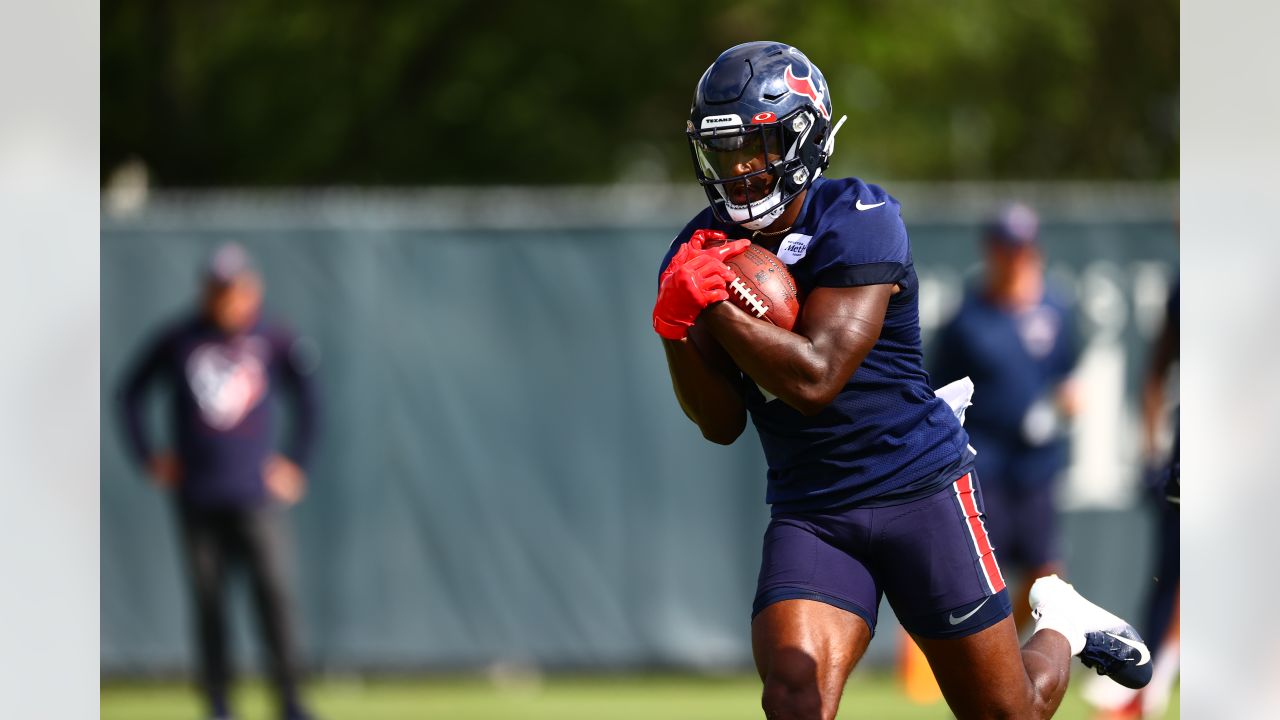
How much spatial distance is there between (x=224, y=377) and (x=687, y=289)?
5.35 meters

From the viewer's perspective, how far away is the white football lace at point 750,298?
439 centimetres

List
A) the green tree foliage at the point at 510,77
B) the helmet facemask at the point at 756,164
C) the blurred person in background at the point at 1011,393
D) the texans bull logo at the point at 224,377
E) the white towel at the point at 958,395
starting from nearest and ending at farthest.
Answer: the helmet facemask at the point at 756,164 < the white towel at the point at 958,395 < the blurred person in background at the point at 1011,393 < the texans bull logo at the point at 224,377 < the green tree foliage at the point at 510,77

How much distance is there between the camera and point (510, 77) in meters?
17.0

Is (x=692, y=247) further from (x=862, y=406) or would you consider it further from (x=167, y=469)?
(x=167, y=469)

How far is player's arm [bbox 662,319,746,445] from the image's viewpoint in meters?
4.57

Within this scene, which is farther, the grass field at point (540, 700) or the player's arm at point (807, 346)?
the grass field at point (540, 700)

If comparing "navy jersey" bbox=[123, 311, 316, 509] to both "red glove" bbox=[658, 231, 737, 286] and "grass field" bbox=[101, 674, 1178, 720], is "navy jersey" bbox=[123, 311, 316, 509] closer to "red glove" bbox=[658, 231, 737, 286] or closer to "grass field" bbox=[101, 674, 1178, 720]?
"grass field" bbox=[101, 674, 1178, 720]

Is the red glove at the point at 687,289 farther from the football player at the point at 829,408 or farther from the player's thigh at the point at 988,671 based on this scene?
the player's thigh at the point at 988,671

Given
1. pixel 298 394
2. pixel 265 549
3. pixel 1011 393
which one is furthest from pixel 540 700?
pixel 1011 393

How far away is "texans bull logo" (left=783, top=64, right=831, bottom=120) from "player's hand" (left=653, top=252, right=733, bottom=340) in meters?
0.55

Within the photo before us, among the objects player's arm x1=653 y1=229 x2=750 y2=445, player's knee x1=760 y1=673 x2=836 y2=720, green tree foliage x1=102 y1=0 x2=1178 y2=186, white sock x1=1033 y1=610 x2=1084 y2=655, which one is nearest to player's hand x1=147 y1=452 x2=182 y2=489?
player's arm x1=653 y1=229 x2=750 y2=445

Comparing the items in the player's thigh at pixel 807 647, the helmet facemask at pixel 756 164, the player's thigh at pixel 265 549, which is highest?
the helmet facemask at pixel 756 164

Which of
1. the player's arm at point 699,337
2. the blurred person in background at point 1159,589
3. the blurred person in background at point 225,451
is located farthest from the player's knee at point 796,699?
the blurred person in background at point 225,451
